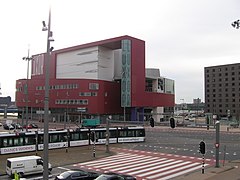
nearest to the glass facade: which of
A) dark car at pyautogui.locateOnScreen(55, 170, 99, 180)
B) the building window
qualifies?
the building window

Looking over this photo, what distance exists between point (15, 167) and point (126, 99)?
224ft

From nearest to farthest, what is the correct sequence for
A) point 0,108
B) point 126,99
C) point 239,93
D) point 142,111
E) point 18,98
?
1. point 126,99
2. point 142,111
3. point 18,98
4. point 239,93
5. point 0,108

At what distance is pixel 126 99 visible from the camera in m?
91.2

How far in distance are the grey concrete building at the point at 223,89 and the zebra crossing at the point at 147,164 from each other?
106 m

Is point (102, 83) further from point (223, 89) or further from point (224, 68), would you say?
point (224, 68)

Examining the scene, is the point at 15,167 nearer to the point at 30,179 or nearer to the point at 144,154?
the point at 30,179

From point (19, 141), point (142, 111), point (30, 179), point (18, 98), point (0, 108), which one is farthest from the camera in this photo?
point (0, 108)

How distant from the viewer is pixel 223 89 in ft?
454

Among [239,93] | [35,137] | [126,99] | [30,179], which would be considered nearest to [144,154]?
[35,137]

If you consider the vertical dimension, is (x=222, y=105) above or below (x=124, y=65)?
below

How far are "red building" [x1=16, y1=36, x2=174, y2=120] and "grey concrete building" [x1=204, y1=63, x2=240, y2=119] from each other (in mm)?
38572

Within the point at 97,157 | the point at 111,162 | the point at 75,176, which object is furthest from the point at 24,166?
the point at 97,157

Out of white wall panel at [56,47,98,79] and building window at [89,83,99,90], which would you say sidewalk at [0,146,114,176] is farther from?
white wall panel at [56,47,98,79]

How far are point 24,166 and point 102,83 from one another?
69.6 m
